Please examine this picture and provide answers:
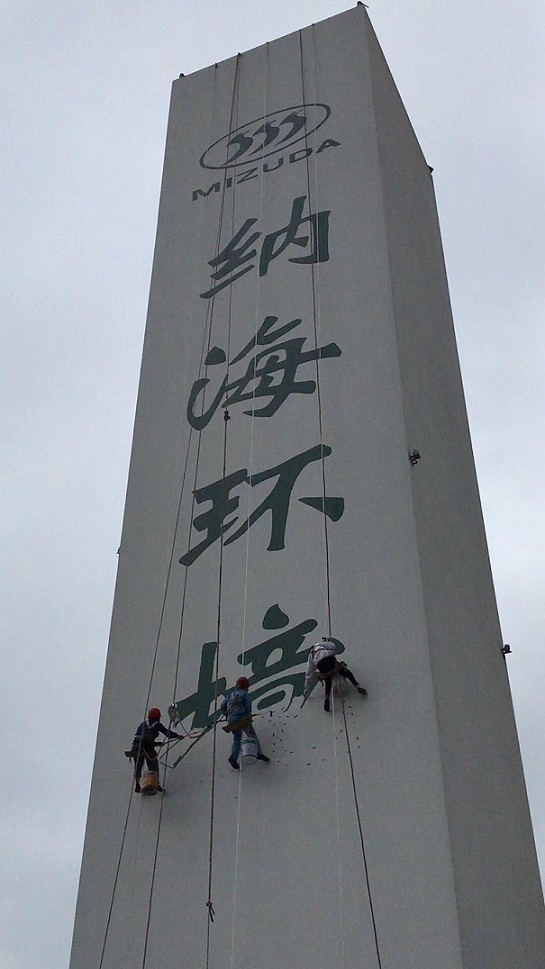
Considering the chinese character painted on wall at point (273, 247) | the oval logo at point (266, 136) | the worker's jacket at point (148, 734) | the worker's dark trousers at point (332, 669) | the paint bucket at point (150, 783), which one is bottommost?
the paint bucket at point (150, 783)

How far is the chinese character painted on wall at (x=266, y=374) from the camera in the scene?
13219mm

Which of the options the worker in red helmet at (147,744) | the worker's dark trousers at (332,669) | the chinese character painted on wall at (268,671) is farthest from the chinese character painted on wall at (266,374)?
the worker in red helmet at (147,744)

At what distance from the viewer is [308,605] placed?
11023mm

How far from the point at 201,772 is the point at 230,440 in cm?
427

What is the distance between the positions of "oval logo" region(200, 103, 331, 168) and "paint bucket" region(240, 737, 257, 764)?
1016 cm

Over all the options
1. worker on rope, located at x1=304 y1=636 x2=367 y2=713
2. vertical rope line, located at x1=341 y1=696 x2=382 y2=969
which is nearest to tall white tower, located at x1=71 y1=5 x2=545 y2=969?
vertical rope line, located at x1=341 y1=696 x2=382 y2=969

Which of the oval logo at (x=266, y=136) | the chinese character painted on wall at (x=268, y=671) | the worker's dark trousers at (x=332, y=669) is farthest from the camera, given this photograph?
the oval logo at (x=266, y=136)

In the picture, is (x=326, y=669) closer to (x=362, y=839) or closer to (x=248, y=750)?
(x=248, y=750)

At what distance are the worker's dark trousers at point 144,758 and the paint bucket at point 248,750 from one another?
86cm

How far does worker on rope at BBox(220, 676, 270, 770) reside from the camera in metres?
10.1

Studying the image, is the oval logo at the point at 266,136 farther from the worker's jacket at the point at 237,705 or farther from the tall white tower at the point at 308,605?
the worker's jacket at the point at 237,705

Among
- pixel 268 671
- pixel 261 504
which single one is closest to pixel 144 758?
pixel 268 671

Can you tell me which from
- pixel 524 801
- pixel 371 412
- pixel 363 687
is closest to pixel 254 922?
pixel 363 687

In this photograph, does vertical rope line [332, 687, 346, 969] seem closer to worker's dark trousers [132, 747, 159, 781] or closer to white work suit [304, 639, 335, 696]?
white work suit [304, 639, 335, 696]
